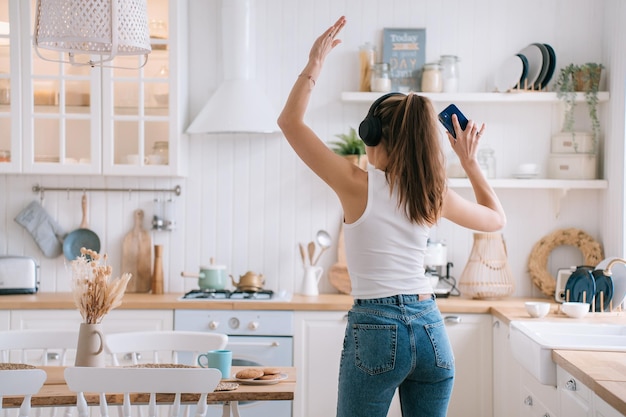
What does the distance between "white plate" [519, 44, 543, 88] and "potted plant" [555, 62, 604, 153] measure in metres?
0.13

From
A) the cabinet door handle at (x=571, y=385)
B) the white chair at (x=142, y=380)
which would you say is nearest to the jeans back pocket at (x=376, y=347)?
the white chair at (x=142, y=380)

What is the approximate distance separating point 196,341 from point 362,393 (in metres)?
1.09

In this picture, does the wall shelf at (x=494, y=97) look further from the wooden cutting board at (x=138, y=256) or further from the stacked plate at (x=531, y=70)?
the wooden cutting board at (x=138, y=256)

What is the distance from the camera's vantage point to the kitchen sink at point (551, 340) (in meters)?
2.98

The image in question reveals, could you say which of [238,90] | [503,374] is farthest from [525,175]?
[238,90]

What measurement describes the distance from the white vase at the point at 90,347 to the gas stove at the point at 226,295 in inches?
63.1

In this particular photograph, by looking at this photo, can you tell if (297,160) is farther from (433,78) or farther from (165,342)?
(165,342)

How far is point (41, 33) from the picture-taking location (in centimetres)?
264

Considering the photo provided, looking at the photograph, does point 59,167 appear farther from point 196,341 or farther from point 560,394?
A: point 560,394

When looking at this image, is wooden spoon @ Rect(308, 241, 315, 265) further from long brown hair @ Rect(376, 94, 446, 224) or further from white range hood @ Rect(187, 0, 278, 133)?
long brown hair @ Rect(376, 94, 446, 224)

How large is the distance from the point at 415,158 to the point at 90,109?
8.78 ft

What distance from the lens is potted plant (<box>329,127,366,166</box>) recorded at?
446cm

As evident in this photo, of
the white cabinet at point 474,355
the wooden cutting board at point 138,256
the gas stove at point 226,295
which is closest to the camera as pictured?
the white cabinet at point 474,355

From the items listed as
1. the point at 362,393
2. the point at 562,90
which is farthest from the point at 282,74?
the point at 362,393
